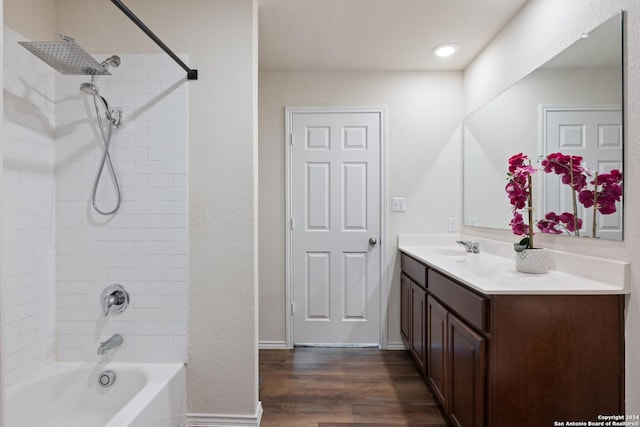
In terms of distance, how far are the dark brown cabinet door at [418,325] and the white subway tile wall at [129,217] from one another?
4.97 feet

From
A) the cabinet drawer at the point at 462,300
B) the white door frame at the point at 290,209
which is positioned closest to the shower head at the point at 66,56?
the white door frame at the point at 290,209

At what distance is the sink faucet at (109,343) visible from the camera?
1.88 metres

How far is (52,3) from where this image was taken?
6.56 feet

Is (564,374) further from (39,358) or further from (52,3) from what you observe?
(52,3)

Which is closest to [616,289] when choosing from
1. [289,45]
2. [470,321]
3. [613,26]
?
[470,321]

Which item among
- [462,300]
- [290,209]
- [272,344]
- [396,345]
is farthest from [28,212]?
[396,345]

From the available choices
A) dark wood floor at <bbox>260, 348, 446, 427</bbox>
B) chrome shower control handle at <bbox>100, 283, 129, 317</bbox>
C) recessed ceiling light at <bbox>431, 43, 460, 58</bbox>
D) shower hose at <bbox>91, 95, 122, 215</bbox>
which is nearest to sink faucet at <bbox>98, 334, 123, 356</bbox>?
chrome shower control handle at <bbox>100, 283, 129, 317</bbox>

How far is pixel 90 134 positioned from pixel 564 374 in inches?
104

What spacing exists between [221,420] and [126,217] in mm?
1279

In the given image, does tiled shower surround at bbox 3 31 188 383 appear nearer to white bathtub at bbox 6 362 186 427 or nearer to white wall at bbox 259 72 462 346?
white bathtub at bbox 6 362 186 427

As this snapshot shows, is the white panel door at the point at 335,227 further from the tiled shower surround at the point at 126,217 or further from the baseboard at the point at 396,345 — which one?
the tiled shower surround at the point at 126,217

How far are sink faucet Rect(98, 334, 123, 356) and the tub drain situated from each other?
112 millimetres

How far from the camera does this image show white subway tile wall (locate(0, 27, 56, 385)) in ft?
5.70

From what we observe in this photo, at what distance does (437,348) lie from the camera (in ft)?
6.81
